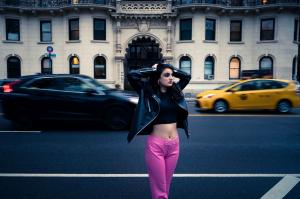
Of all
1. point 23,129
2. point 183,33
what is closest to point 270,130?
point 23,129

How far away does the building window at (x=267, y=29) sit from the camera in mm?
24469

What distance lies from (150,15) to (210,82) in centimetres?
814

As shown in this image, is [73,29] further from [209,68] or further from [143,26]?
[209,68]

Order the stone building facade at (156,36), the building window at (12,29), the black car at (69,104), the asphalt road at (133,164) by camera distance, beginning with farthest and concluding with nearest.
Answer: the building window at (12,29) → the stone building facade at (156,36) → the black car at (69,104) → the asphalt road at (133,164)

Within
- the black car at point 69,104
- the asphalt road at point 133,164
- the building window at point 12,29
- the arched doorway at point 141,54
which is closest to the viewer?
the asphalt road at point 133,164

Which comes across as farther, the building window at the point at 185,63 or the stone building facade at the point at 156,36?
the building window at the point at 185,63

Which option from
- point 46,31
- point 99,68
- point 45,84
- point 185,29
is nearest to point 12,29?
point 46,31

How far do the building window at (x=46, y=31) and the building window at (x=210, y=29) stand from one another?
47.6 ft

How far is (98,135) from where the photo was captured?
7.92 meters

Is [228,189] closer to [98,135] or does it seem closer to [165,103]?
[165,103]

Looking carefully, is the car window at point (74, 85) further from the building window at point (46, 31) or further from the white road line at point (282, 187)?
the building window at point (46, 31)

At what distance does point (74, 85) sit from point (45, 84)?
0.98 meters

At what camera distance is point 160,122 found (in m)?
3.10

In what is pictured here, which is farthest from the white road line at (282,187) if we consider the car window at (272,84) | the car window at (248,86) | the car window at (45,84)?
the car window at (272,84)
